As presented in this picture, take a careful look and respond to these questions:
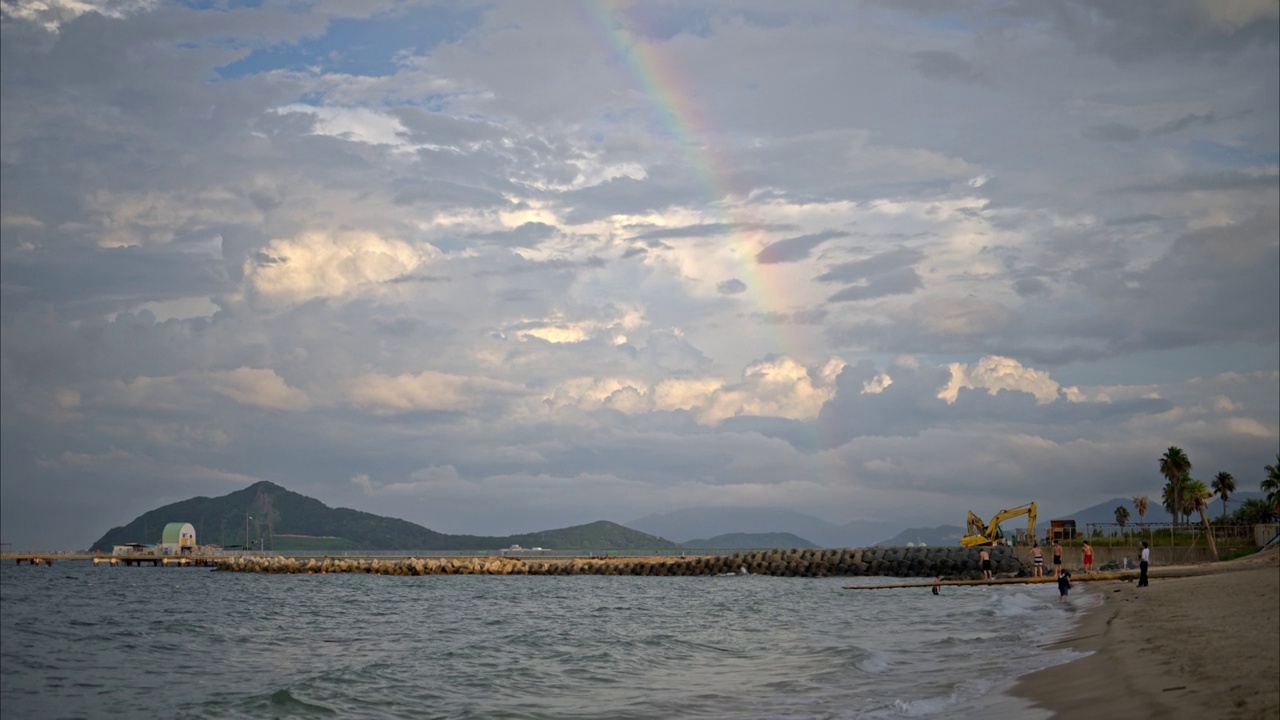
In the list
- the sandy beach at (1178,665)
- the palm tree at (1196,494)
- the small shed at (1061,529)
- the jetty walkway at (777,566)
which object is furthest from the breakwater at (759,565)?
the sandy beach at (1178,665)

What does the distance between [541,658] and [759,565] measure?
59.1 meters

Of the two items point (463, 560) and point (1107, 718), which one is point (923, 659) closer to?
point (1107, 718)

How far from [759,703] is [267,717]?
8.56 meters

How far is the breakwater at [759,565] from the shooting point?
72.5m

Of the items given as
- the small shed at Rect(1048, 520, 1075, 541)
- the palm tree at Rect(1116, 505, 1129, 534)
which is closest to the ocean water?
the small shed at Rect(1048, 520, 1075, 541)

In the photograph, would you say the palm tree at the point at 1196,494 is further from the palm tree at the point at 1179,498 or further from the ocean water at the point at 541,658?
the ocean water at the point at 541,658

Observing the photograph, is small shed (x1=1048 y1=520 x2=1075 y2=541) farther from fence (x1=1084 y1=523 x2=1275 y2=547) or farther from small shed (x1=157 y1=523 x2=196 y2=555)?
small shed (x1=157 y1=523 x2=196 y2=555)

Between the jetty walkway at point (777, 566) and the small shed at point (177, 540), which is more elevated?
the small shed at point (177, 540)

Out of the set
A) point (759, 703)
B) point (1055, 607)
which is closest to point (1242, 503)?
point (1055, 607)

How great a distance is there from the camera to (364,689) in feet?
66.2

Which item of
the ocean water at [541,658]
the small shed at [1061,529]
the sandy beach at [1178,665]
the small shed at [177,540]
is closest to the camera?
the sandy beach at [1178,665]

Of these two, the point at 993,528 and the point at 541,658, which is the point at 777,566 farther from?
the point at 541,658

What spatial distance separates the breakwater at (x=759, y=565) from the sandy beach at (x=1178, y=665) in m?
48.4

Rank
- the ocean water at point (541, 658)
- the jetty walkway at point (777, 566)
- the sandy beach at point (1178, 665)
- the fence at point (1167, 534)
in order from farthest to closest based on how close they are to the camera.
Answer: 1. the jetty walkway at point (777, 566)
2. the fence at point (1167, 534)
3. the ocean water at point (541, 658)
4. the sandy beach at point (1178, 665)
